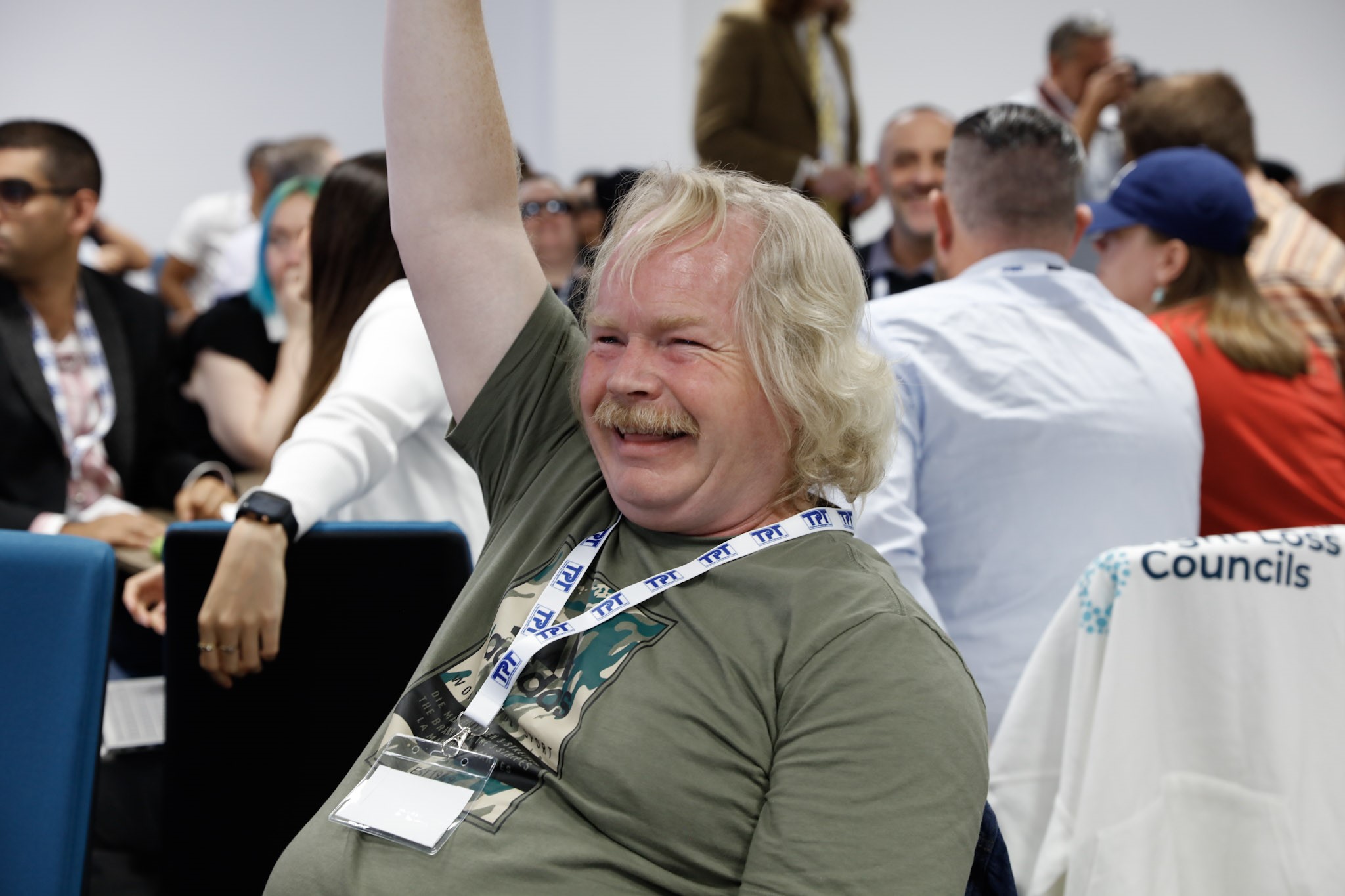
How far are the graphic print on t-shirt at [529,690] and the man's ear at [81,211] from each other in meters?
2.41

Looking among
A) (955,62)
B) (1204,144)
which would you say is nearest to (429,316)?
(1204,144)

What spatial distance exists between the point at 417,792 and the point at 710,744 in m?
0.29

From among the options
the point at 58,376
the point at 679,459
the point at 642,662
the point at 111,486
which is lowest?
the point at 111,486

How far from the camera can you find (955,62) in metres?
7.32

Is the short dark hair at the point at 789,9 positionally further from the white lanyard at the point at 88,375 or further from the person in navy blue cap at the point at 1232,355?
the white lanyard at the point at 88,375

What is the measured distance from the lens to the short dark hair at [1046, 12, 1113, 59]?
14.9 feet

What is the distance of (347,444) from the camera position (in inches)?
68.2

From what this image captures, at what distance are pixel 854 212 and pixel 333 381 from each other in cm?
250

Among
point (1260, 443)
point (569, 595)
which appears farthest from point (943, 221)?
point (569, 595)

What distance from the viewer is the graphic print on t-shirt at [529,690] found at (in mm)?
1139

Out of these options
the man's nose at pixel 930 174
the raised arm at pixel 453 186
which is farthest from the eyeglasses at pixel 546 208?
the raised arm at pixel 453 186

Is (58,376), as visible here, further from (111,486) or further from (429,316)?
(429,316)

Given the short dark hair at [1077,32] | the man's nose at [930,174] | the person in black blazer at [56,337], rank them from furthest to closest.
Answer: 1. the short dark hair at [1077,32]
2. the man's nose at [930,174]
3. the person in black blazer at [56,337]

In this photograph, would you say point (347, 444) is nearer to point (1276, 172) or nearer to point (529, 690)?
point (529, 690)
